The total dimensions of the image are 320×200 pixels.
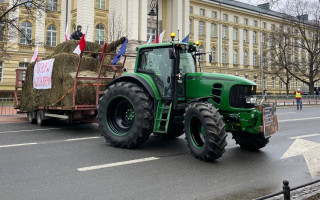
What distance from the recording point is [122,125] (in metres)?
8.37

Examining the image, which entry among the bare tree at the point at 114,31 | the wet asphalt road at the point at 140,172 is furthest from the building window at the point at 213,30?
the wet asphalt road at the point at 140,172

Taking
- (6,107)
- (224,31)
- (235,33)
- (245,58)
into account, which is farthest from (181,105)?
(245,58)

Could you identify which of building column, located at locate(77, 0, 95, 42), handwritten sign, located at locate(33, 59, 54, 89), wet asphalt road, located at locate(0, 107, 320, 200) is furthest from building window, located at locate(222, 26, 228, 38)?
wet asphalt road, located at locate(0, 107, 320, 200)

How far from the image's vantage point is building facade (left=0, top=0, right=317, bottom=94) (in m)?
36.4

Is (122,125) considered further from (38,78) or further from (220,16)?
(220,16)

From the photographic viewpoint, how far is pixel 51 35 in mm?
39688

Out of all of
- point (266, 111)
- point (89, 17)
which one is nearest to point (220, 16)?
point (89, 17)

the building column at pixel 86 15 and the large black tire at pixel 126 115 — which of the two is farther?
the building column at pixel 86 15

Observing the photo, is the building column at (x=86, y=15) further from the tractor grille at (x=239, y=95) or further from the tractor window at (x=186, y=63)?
the tractor grille at (x=239, y=95)

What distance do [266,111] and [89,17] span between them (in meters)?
37.4

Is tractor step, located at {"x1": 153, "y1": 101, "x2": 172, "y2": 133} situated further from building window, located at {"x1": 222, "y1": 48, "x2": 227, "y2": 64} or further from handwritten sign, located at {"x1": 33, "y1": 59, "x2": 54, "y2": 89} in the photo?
building window, located at {"x1": 222, "y1": 48, "x2": 227, "y2": 64}

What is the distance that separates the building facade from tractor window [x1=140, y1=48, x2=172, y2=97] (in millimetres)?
23609

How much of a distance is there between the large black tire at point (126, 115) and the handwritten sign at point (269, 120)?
2601 millimetres

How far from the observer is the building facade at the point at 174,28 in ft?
120
